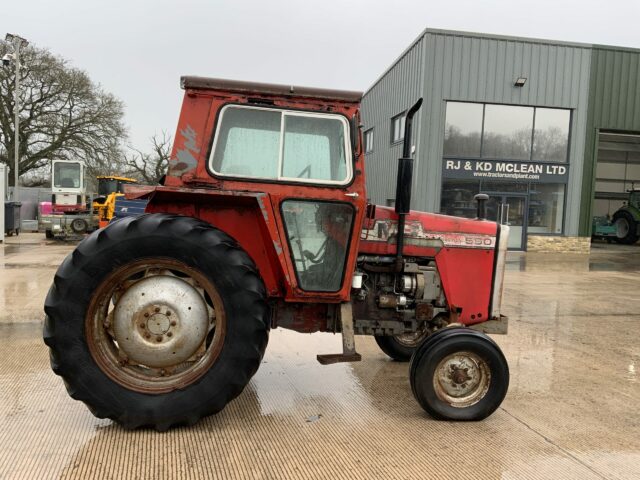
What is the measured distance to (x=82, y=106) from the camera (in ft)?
96.7

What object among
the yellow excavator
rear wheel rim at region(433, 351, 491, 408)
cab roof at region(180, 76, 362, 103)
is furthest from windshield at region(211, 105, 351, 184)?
the yellow excavator

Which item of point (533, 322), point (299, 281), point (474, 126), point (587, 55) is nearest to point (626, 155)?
point (587, 55)

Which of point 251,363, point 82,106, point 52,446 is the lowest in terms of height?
point 52,446

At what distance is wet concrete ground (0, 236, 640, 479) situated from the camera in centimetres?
295

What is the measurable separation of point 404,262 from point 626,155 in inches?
1263

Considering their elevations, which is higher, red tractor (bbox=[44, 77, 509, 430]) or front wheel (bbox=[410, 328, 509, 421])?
red tractor (bbox=[44, 77, 509, 430])

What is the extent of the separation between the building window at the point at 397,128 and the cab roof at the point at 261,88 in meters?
16.6

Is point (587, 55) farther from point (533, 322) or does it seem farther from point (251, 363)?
point (251, 363)

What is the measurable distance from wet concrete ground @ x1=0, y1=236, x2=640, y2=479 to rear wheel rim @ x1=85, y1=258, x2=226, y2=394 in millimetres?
366

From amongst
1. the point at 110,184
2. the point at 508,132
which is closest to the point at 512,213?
the point at 508,132

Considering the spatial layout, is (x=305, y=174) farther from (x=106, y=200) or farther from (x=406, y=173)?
(x=106, y=200)

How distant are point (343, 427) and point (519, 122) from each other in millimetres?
16736

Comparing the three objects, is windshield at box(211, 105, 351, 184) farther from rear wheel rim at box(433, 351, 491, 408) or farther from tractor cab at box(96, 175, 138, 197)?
tractor cab at box(96, 175, 138, 197)

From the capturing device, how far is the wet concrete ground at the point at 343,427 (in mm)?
2951
